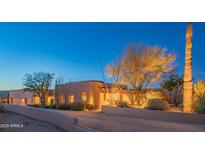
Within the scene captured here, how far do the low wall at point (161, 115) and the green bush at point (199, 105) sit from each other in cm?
33

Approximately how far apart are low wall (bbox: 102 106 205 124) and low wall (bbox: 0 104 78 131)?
126 inches

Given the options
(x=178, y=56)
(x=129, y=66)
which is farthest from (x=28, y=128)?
(x=178, y=56)

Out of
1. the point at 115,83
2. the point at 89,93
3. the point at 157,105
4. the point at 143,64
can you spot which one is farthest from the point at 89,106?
the point at 157,105

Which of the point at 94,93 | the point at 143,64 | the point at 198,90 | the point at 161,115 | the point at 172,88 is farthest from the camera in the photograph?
the point at 94,93

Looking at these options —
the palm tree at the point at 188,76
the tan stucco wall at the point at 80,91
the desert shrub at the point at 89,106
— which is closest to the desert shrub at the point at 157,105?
the palm tree at the point at 188,76

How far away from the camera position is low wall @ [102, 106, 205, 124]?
7371 millimetres

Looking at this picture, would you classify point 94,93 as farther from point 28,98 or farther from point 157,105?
point 157,105

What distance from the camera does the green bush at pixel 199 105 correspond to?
757 centimetres

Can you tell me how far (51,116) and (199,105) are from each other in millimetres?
4865

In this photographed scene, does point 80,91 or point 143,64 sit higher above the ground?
point 143,64

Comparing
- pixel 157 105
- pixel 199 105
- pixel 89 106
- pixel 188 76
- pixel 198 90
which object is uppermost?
pixel 188 76

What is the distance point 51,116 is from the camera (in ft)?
24.8
